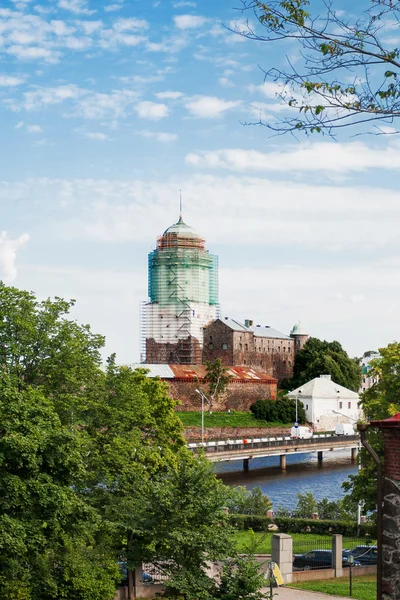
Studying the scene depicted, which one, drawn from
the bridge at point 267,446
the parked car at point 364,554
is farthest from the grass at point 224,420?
the parked car at point 364,554

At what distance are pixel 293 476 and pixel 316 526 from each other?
39602 millimetres

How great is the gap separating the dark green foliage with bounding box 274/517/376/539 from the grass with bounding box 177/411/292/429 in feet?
202

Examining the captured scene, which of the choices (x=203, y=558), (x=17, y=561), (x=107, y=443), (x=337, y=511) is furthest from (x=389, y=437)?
(x=337, y=511)

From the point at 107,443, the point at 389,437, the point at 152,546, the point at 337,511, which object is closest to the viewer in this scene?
the point at 389,437

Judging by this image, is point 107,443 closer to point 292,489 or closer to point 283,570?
point 283,570

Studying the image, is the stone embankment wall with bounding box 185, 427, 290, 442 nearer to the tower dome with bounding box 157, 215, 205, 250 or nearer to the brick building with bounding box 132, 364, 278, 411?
the brick building with bounding box 132, 364, 278, 411

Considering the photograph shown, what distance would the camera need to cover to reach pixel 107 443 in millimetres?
33656

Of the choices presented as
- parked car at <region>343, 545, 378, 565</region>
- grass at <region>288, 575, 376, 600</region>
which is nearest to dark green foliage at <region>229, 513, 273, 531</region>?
parked car at <region>343, 545, 378, 565</region>

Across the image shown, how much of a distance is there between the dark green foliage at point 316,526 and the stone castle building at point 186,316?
9174 centimetres

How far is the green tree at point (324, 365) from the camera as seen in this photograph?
457 feet

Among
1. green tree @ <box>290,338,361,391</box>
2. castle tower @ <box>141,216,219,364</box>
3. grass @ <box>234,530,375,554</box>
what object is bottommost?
A: grass @ <box>234,530,375,554</box>

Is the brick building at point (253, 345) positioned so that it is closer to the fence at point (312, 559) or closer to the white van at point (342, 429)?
the white van at point (342, 429)

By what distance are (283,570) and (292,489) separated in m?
42.4

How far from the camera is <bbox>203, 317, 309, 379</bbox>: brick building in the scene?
140 meters
